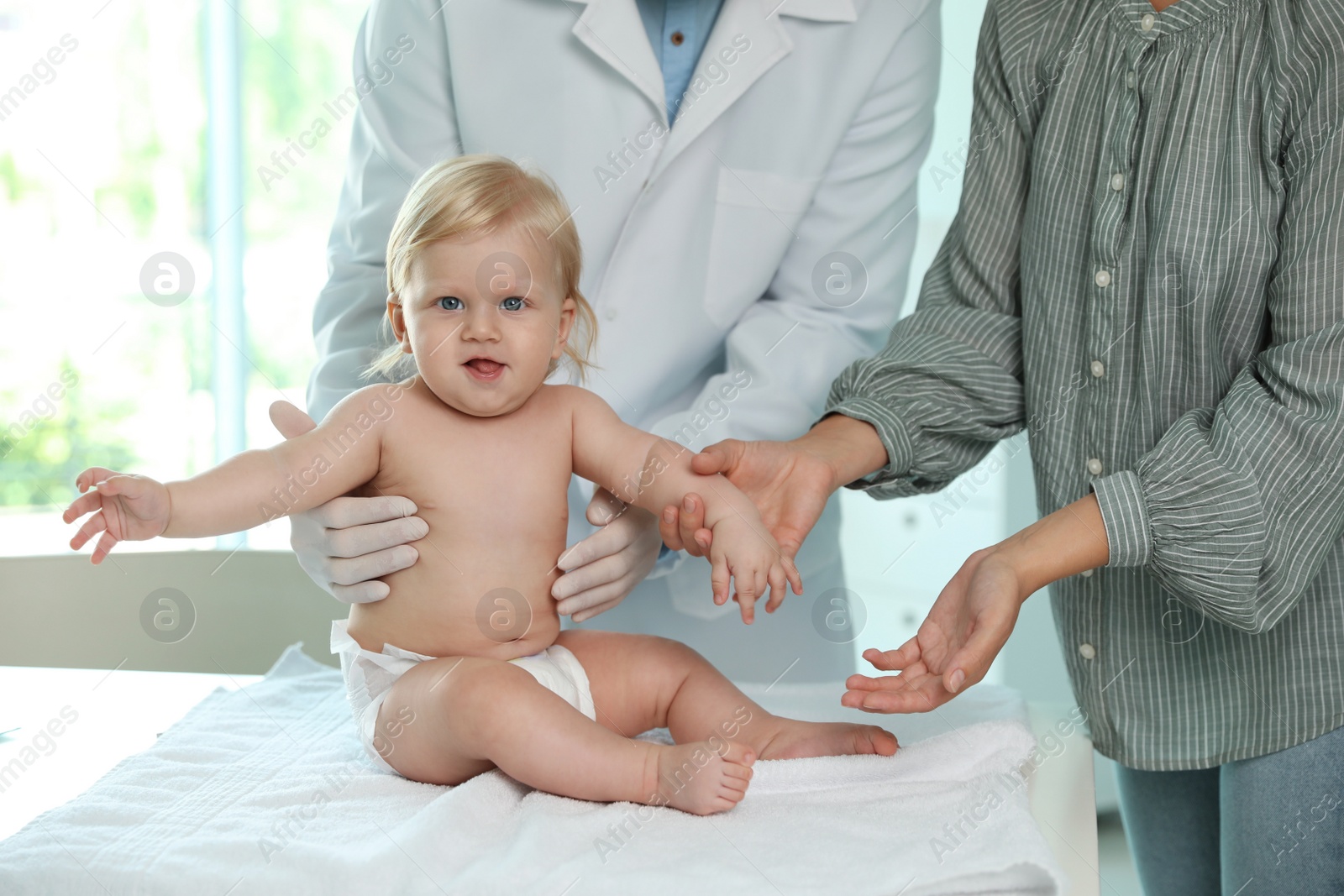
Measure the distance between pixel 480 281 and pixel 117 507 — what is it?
35 cm

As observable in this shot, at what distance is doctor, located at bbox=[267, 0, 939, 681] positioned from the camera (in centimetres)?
130

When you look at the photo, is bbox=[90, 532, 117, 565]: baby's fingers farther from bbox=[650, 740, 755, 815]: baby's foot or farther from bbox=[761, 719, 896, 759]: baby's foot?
bbox=[761, 719, 896, 759]: baby's foot

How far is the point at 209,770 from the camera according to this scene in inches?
34.7

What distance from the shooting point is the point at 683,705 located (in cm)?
98

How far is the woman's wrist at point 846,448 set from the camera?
3.49 feet

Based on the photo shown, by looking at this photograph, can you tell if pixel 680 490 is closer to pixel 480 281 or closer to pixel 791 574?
pixel 791 574

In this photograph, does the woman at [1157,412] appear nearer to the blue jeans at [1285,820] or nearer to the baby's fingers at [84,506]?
the blue jeans at [1285,820]

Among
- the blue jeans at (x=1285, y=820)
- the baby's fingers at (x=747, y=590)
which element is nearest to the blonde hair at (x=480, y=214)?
the baby's fingers at (x=747, y=590)

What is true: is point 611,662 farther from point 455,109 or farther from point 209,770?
point 455,109

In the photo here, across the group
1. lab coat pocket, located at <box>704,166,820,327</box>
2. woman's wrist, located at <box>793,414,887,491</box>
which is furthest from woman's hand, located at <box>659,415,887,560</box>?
lab coat pocket, located at <box>704,166,820,327</box>

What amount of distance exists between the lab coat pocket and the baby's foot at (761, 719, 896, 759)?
0.59m

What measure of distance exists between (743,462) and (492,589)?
0.27m

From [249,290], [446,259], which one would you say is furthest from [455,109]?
[249,290]

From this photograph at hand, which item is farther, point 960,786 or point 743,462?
point 743,462
